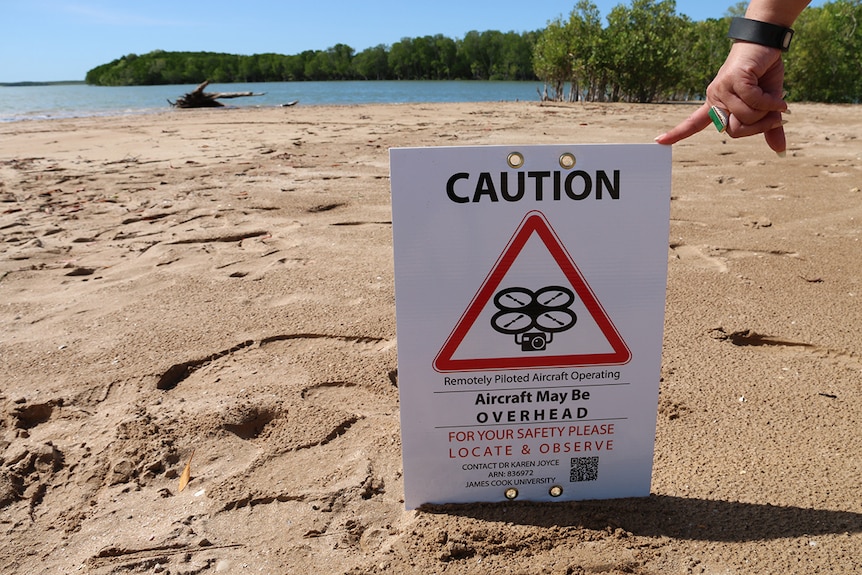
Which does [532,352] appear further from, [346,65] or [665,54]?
[346,65]

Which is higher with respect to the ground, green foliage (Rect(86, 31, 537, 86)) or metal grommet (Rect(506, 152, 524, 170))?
green foliage (Rect(86, 31, 537, 86))

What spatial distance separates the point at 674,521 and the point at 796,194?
13.3 ft

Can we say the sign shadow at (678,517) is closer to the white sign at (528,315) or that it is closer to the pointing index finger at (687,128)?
the white sign at (528,315)

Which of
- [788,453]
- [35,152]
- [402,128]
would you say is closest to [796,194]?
[788,453]

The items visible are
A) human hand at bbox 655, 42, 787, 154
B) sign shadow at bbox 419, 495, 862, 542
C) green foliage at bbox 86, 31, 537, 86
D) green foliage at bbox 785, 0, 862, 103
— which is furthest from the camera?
green foliage at bbox 86, 31, 537, 86

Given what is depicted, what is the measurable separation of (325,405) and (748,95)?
1433 mm

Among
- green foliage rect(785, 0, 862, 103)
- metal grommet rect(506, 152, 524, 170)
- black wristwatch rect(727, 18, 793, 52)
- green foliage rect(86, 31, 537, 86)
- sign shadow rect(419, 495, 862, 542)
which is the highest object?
green foliage rect(86, 31, 537, 86)

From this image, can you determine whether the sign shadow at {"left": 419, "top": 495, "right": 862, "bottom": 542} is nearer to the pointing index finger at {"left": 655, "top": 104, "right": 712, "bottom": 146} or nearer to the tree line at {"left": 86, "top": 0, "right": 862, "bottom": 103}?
the pointing index finger at {"left": 655, "top": 104, "right": 712, "bottom": 146}

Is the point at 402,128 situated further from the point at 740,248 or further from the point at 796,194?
the point at 740,248

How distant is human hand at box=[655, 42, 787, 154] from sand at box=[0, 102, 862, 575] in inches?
33.4

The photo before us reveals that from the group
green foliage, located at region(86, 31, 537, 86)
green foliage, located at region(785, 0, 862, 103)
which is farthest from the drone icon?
green foliage, located at region(86, 31, 537, 86)

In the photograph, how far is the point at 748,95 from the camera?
128cm

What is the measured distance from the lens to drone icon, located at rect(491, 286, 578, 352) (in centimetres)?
136

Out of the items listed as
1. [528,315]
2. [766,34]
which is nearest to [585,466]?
[528,315]
